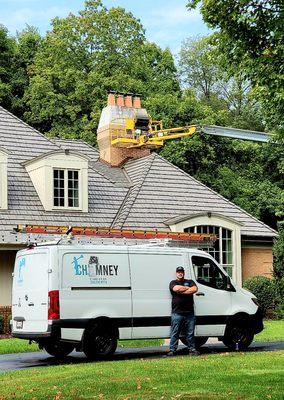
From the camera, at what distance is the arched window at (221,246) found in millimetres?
33031

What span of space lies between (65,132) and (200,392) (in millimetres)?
39217

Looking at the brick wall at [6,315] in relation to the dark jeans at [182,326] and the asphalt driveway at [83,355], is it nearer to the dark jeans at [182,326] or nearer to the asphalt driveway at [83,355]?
the asphalt driveway at [83,355]

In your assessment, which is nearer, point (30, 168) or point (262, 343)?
point (262, 343)

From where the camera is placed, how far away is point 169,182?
35281mm

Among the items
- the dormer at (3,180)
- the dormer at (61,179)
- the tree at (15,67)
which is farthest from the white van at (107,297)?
the tree at (15,67)

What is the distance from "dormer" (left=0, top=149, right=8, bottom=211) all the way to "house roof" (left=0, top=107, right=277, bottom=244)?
12.4 inches

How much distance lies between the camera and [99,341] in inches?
744

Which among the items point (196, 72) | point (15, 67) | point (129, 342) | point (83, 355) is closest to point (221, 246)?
point (129, 342)

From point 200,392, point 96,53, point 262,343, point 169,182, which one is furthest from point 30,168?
point 96,53

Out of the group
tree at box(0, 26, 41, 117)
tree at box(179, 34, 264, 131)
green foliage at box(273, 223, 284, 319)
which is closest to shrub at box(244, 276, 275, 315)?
green foliage at box(273, 223, 284, 319)

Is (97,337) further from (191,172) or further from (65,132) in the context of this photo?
(65,132)

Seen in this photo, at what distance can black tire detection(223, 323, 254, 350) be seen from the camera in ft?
68.0

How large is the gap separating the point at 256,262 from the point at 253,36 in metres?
17.8

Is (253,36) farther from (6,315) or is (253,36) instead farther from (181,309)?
(6,315)
